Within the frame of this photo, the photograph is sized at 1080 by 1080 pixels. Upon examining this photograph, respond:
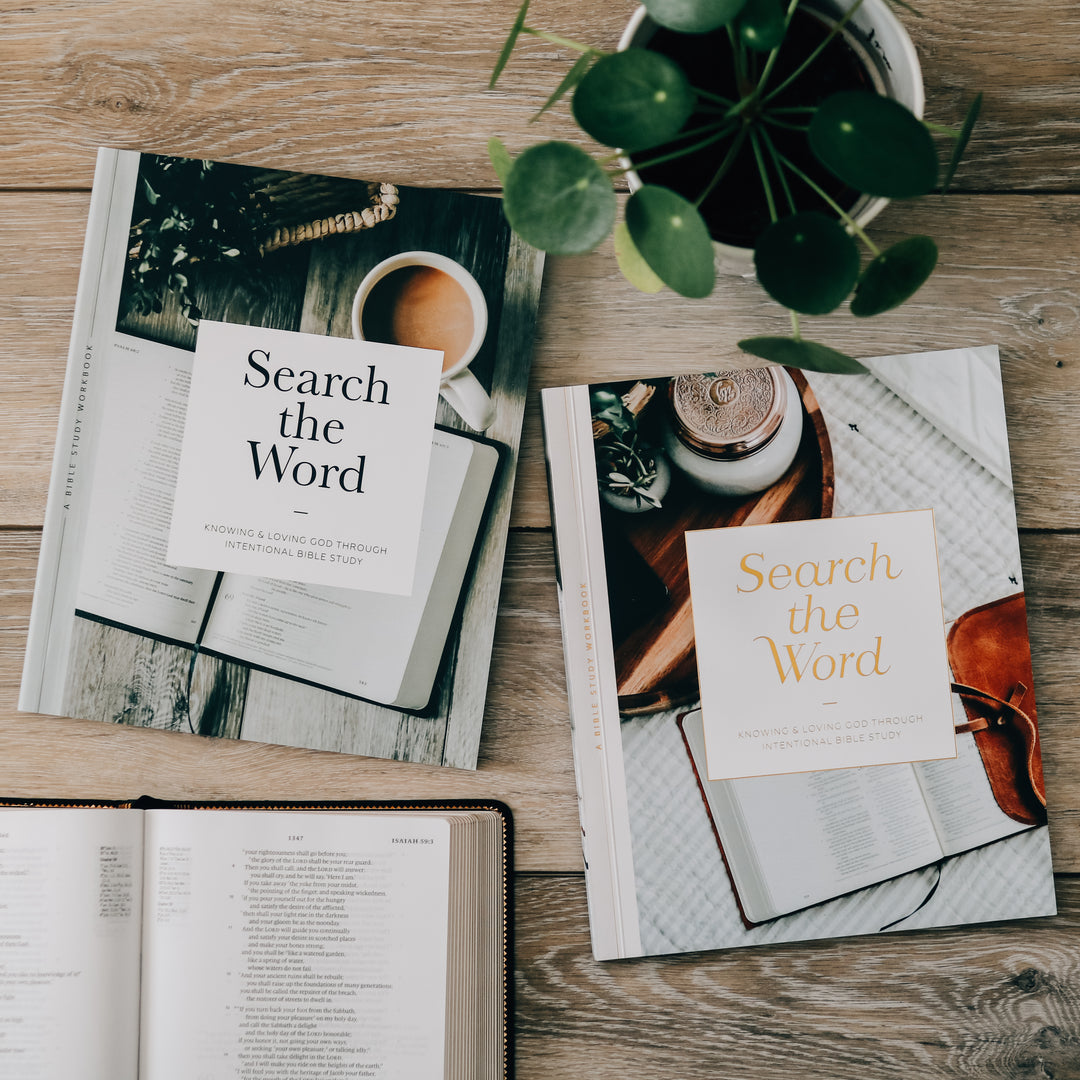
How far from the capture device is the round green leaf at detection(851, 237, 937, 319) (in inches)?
17.1

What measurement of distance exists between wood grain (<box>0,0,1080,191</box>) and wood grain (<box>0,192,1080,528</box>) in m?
0.03

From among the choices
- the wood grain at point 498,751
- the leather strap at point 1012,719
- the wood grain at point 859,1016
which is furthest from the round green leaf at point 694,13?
the wood grain at point 859,1016

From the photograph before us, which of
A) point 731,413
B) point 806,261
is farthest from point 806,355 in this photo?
point 731,413

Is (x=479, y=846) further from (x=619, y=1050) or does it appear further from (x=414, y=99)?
(x=414, y=99)

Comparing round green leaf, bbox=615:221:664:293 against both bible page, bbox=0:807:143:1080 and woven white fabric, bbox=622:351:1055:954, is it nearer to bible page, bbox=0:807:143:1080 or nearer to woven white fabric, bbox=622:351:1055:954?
woven white fabric, bbox=622:351:1055:954

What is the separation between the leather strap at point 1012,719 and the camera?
60 centimetres

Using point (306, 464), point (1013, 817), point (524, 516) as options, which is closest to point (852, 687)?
point (1013, 817)

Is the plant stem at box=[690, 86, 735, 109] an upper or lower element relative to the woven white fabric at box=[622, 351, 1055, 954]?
upper

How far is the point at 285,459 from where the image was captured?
0.61m

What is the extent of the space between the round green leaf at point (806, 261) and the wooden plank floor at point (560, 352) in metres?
0.20

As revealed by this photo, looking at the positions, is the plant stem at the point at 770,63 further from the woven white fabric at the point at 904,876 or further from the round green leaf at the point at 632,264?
the woven white fabric at the point at 904,876

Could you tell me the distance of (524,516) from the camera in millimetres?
620

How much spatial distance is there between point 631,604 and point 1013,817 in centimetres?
29

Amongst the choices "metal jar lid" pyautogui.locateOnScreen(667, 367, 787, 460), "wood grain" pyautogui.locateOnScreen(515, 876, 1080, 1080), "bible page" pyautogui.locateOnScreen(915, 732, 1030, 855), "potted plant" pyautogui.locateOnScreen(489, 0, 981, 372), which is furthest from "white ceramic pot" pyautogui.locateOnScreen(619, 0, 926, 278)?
"wood grain" pyautogui.locateOnScreen(515, 876, 1080, 1080)
